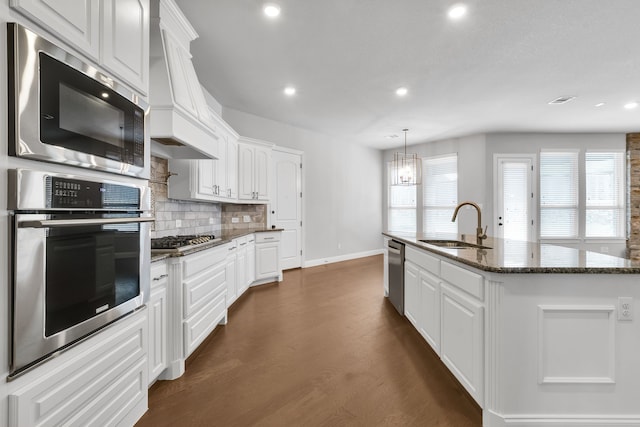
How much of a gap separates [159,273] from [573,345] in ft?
8.00

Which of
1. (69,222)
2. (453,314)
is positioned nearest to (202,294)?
(69,222)

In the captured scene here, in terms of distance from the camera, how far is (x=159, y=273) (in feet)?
6.42

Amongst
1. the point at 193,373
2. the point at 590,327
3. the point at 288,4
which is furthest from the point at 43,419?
the point at 288,4

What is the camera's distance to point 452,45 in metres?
3.01

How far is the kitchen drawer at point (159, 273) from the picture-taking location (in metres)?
1.88

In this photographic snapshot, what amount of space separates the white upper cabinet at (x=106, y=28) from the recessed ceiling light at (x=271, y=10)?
1.16 m

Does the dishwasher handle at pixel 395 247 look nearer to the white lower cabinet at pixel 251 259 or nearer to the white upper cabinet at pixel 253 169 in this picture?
the white lower cabinet at pixel 251 259

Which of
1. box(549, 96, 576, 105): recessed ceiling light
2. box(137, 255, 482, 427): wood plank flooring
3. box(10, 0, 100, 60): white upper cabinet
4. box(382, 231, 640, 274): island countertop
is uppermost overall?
box(549, 96, 576, 105): recessed ceiling light

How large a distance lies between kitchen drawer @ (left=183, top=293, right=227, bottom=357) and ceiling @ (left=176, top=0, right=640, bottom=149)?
252 centimetres

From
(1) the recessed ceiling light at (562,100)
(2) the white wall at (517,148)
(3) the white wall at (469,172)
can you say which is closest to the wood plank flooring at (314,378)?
(1) the recessed ceiling light at (562,100)

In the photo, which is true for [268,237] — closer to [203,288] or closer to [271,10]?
[203,288]

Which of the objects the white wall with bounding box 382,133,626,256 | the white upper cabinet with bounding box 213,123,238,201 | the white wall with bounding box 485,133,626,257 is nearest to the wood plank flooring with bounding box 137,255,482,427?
the white upper cabinet with bounding box 213,123,238,201

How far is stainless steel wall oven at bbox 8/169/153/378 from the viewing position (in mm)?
924

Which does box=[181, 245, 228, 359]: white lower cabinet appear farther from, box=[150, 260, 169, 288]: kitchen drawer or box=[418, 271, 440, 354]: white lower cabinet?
box=[418, 271, 440, 354]: white lower cabinet
